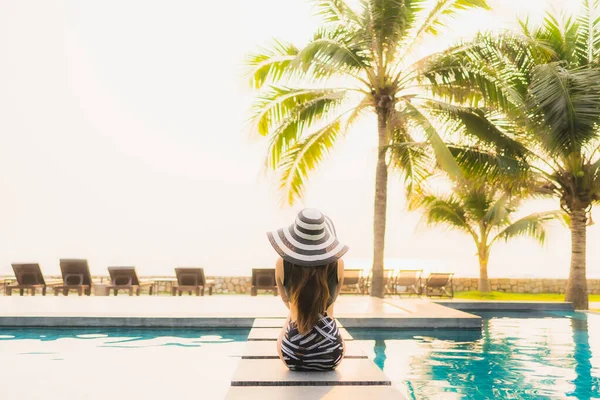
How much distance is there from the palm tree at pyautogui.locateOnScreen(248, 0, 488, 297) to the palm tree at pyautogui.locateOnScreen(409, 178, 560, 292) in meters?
6.06

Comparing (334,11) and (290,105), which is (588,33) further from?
(290,105)

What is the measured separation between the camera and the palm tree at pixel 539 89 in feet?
42.0

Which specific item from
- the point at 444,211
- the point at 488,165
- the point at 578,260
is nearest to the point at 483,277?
the point at 444,211

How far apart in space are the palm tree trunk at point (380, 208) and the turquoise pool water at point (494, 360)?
10.7 ft

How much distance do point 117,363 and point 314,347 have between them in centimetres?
414

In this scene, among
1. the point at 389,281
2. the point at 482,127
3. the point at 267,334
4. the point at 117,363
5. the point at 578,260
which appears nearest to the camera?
the point at 267,334

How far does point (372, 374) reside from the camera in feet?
13.1

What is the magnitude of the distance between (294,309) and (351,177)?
50447 mm

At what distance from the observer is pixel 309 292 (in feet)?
12.9

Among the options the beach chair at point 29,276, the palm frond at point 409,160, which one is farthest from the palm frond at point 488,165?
the beach chair at point 29,276

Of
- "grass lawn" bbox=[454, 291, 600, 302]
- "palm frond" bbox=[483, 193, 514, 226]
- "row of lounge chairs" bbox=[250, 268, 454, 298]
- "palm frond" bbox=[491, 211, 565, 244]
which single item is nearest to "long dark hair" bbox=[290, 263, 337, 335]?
"row of lounge chairs" bbox=[250, 268, 454, 298]

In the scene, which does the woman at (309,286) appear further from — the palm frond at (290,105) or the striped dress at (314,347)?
the palm frond at (290,105)

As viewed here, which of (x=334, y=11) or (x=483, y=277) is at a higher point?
(x=334, y=11)

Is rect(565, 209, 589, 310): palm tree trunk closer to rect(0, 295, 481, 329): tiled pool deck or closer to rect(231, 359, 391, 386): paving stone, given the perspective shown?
rect(0, 295, 481, 329): tiled pool deck
